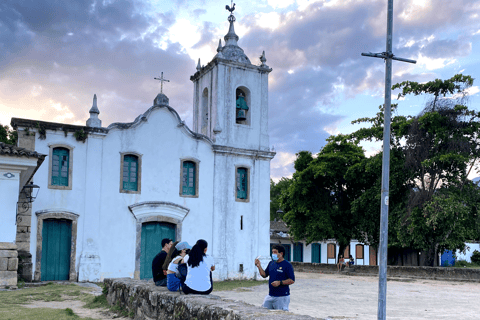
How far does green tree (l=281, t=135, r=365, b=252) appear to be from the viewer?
29453mm

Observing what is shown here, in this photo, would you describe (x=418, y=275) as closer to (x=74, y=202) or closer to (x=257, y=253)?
(x=257, y=253)

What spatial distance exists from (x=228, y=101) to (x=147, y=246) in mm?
→ 6997

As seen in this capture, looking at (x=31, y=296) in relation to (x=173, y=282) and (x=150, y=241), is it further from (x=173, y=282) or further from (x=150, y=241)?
(x=150, y=241)

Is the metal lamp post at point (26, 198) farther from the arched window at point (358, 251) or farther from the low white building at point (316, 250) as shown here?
the arched window at point (358, 251)

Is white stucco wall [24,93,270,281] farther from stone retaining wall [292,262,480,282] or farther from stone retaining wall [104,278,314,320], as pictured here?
stone retaining wall [104,278,314,320]

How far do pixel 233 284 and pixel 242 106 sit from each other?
767 centimetres

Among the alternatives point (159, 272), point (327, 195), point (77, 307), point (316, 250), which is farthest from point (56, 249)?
point (316, 250)

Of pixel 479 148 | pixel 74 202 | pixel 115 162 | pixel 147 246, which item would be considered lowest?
pixel 147 246

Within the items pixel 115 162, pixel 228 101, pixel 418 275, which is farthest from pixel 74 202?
pixel 418 275

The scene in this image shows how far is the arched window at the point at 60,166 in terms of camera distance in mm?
17766

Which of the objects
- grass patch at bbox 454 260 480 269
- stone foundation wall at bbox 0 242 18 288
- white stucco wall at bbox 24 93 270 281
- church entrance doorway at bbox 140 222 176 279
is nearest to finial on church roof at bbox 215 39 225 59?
white stucco wall at bbox 24 93 270 281

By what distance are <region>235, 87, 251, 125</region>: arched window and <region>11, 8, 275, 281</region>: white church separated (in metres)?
0.05

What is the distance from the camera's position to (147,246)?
19.3 meters

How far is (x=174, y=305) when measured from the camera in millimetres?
6867
